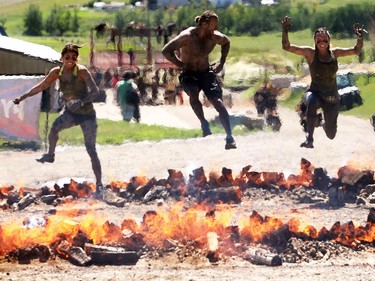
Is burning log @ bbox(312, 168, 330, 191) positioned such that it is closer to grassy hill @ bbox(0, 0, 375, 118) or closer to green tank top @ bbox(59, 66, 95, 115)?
green tank top @ bbox(59, 66, 95, 115)

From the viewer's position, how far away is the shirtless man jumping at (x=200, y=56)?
15.9 metres

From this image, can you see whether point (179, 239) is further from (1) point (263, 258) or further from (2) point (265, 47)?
(2) point (265, 47)

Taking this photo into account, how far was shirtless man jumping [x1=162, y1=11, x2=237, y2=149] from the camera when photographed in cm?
1586

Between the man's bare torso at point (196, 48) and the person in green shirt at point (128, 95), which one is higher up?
the man's bare torso at point (196, 48)

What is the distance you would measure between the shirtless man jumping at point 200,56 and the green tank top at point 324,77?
1361 millimetres

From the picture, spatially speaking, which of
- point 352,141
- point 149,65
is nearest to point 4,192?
point 352,141

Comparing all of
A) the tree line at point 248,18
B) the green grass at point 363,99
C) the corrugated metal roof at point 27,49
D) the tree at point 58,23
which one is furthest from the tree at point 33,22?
the green grass at point 363,99

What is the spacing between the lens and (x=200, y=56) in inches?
635

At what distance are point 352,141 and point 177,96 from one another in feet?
46.6

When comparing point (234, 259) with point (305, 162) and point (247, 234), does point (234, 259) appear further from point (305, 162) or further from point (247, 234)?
point (305, 162)

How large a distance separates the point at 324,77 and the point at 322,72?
9 cm

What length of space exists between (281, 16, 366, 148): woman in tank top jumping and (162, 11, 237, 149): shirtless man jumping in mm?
1027

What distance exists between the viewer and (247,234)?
45.3 feet

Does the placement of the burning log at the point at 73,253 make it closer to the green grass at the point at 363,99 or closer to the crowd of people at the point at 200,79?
the crowd of people at the point at 200,79
